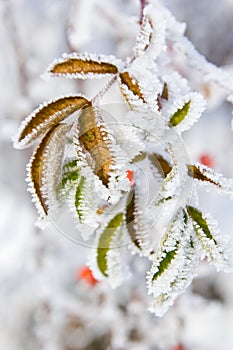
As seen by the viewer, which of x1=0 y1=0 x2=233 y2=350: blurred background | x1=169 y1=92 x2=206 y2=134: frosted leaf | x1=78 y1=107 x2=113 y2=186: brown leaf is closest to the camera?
x1=78 y1=107 x2=113 y2=186: brown leaf

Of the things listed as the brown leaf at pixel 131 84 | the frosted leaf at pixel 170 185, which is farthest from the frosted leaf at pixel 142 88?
the frosted leaf at pixel 170 185

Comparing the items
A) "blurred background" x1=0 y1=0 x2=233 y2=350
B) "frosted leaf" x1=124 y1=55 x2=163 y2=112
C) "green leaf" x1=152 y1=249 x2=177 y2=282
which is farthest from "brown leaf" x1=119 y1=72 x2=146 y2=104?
"blurred background" x1=0 y1=0 x2=233 y2=350

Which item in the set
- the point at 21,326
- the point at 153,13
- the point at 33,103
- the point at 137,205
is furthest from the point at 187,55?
the point at 21,326

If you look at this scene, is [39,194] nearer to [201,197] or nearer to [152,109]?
[152,109]

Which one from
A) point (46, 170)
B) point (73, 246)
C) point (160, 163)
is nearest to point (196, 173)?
point (160, 163)

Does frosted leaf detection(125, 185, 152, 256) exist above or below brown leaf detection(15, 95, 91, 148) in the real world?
below

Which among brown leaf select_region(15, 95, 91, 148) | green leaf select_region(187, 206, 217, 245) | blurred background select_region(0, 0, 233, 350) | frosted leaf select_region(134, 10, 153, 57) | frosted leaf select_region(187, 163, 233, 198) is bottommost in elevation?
green leaf select_region(187, 206, 217, 245)

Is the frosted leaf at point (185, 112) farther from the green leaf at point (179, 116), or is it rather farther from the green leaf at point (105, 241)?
the green leaf at point (105, 241)

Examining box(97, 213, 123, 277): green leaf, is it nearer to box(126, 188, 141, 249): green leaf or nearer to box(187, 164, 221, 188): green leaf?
box(126, 188, 141, 249): green leaf
